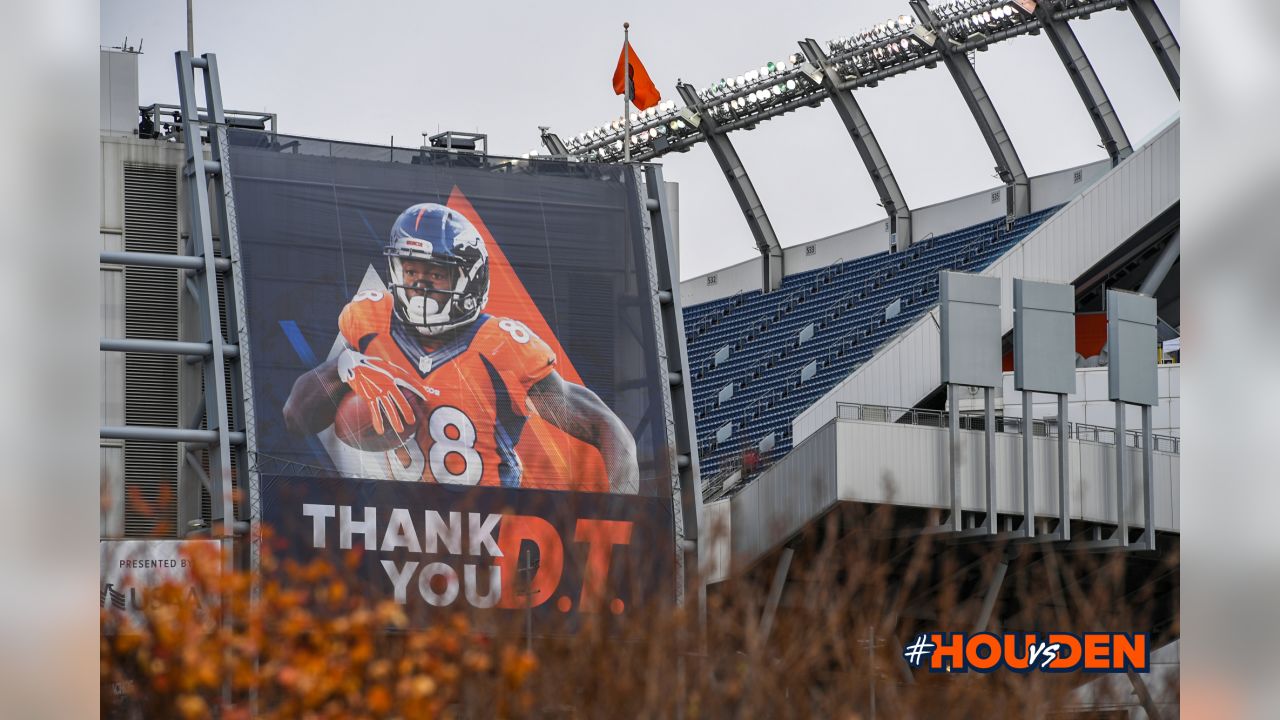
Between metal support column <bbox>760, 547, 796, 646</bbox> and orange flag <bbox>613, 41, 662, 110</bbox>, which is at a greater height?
orange flag <bbox>613, 41, 662, 110</bbox>

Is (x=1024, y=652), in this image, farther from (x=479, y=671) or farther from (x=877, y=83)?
(x=877, y=83)

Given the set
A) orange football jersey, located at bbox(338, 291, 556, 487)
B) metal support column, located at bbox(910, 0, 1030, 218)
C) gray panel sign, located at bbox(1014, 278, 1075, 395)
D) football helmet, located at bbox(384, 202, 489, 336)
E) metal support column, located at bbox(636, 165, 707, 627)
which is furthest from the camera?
metal support column, located at bbox(910, 0, 1030, 218)

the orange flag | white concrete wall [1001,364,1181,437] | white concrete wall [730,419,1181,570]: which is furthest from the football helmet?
white concrete wall [1001,364,1181,437]

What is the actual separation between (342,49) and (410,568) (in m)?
13.7

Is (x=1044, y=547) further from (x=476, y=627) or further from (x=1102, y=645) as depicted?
(x=476, y=627)

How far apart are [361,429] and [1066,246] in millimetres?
17819

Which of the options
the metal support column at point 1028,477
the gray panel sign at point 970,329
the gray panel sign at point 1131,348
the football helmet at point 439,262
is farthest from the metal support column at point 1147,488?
the football helmet at point 439,262

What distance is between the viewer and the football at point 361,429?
28.6 m

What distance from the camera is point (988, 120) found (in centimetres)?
4384

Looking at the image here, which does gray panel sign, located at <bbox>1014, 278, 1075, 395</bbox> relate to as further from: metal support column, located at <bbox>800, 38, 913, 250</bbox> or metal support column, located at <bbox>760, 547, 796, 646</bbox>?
metal support column, located at <bbox>800, 38, 913, 250</bbox>

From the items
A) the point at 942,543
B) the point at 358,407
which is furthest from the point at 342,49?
the point at 942,543

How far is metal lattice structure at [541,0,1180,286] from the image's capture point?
41.9 m

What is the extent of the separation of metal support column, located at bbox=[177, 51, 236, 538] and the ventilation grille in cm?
57

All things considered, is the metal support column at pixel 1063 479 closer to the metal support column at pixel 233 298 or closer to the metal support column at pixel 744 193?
the metal support column at pixel 233 298
